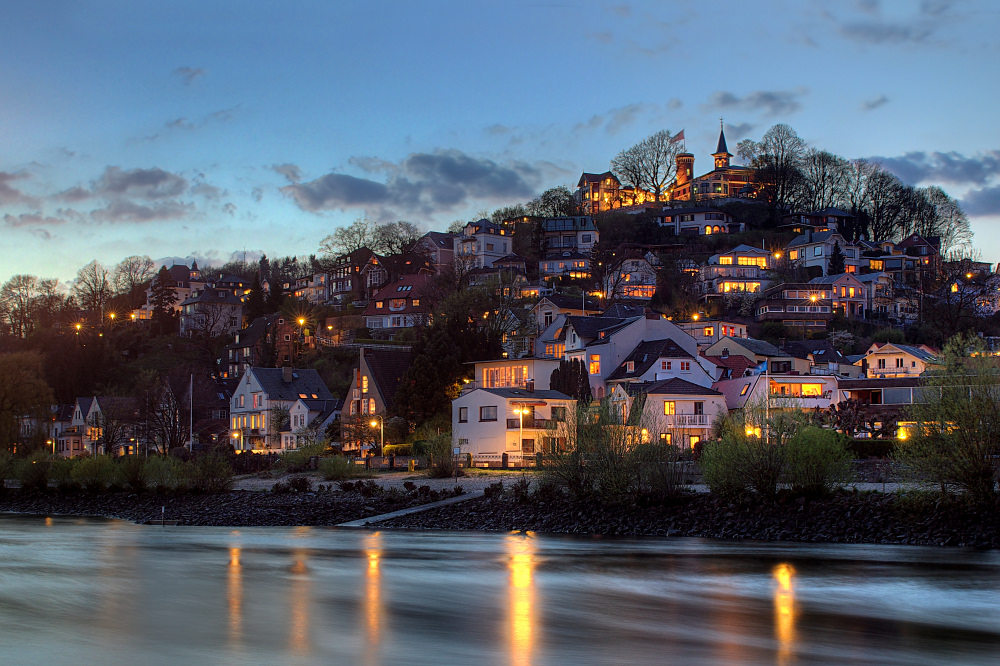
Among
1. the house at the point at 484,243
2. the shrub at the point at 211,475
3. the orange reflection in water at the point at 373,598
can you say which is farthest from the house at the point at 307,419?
the house at the point at 484,243

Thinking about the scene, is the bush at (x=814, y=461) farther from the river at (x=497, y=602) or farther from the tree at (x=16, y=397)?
the tree at (x=16, y=397)

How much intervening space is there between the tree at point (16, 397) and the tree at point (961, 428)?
60.4 m

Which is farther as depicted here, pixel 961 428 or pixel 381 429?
pixel 381 429

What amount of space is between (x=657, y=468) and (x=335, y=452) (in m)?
33.2

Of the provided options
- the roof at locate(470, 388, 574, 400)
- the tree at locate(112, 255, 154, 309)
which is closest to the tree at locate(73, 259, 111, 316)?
the tree at locate(112, 255, 154, 309)

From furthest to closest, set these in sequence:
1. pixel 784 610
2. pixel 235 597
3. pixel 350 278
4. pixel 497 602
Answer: pixel 350 278, pixel 235 597, pixel 497 602, pixel 784 610

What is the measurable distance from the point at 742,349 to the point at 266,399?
41.5 meters

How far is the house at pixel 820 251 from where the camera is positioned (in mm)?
122750

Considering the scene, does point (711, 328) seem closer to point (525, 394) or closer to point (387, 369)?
point (387, 369)

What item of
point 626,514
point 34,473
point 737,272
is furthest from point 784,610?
point 737,272

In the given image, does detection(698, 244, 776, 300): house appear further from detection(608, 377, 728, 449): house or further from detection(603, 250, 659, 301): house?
detection(608, 377, 728, 449): house

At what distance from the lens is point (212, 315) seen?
5064 inches

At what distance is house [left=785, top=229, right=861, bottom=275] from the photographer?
122750 millimetres

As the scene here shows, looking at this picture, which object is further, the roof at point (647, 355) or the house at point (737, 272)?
the house at point (737, 272)
